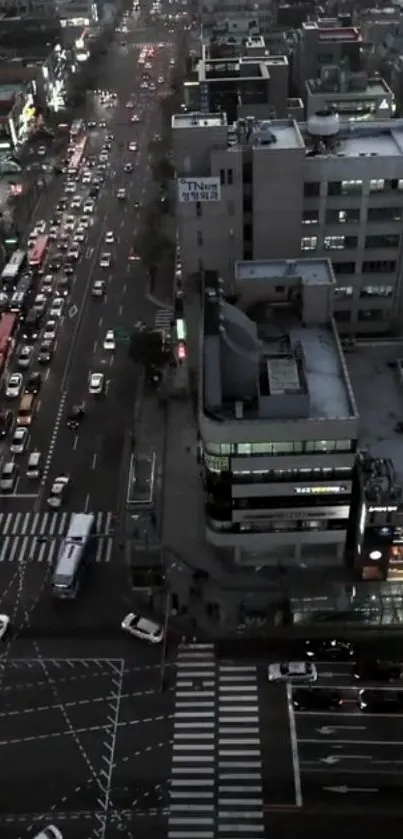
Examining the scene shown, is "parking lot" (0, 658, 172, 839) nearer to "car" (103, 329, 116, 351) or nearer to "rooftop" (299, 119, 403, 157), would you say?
"car" (103, 329, 116, 351)

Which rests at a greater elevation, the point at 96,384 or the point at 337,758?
the point at 96,384

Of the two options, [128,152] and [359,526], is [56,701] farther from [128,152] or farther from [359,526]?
[128,152]

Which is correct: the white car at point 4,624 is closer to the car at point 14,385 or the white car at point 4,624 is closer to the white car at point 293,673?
the white car at point 293,673

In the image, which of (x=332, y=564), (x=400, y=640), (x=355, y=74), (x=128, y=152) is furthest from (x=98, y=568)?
(x=128, y=152)

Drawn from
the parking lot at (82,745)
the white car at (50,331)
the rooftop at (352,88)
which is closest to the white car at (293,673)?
the parking lot at (82,745)

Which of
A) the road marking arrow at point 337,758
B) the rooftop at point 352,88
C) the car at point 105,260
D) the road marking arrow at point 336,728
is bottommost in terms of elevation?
the road marking arrow at point 337,758

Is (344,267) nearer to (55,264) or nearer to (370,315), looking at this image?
(370,315)

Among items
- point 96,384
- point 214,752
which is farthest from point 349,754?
point 96,384
